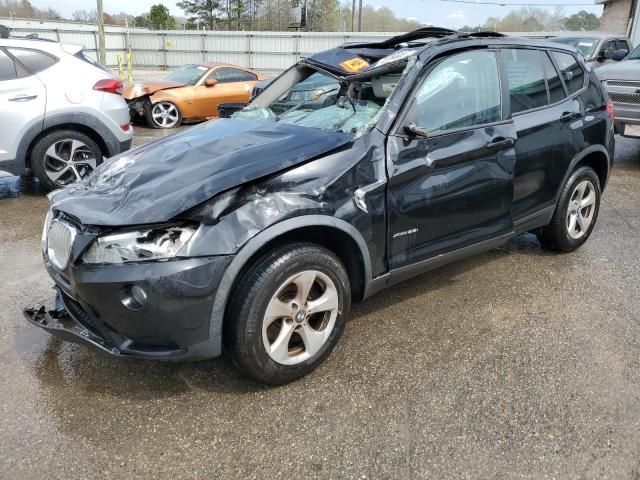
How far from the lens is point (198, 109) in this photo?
11.4m

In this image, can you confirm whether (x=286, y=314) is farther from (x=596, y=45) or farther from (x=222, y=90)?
(x=596, y=45)

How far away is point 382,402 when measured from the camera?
2.65 m

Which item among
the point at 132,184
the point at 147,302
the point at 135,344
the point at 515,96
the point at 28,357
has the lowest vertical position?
the point at 28,357

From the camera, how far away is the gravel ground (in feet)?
7.45

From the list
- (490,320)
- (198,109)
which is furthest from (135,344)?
(198,109)

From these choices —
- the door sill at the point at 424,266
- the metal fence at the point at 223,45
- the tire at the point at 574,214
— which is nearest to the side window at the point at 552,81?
the tire at the point at 574,214

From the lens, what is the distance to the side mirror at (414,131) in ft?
9.85

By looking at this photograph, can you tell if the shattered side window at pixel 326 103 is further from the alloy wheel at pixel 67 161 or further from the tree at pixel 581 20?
the tree at pixel 581 20

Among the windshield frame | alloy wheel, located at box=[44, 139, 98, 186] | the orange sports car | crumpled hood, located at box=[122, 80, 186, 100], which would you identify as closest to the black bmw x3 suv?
alloy wheel, located at box=[44, 139, 98, 186]

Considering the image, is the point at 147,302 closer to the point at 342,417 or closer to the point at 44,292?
the point at 342,417

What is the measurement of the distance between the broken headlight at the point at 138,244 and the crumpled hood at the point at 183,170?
59 millimetres

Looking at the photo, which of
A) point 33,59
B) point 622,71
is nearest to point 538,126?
point 33,59

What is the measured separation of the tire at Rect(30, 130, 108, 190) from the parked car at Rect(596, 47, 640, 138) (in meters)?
7.16

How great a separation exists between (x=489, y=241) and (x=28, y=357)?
114 inches
